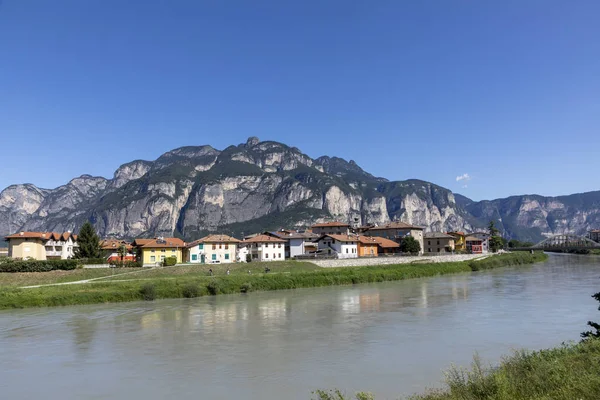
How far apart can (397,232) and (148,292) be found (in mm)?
79773

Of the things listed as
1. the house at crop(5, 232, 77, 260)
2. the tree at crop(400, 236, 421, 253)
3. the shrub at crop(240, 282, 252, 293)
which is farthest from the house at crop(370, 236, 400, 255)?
the house at crop(5, 232, 77, 260)

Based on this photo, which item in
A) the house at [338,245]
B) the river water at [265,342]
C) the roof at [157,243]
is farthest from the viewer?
the house at [338,245]

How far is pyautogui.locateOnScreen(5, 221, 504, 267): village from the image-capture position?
7356 cm

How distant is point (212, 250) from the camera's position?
79.9m

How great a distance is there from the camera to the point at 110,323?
30.9 meters

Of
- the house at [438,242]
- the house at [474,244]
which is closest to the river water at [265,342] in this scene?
the house at [438,242]

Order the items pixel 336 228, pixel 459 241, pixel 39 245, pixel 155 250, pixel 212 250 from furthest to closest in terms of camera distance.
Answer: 1. pixel 459 241
2. pixel 336 228
3. pixel 39 245
4. pixel 212 250
5. pixel 155 250

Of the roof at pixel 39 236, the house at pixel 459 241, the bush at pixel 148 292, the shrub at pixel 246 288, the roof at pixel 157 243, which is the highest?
the roof at pixel 39 236

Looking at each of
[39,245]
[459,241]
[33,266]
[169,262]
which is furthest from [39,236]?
[459,241]

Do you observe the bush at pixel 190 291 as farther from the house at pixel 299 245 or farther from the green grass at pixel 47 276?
the house at pixel 299 245

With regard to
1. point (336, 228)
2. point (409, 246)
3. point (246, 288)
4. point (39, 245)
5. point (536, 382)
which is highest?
point (336, 228)

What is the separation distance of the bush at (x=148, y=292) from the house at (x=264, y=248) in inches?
1666

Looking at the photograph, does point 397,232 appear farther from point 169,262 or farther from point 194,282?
point 194,282

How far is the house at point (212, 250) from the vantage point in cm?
7844
